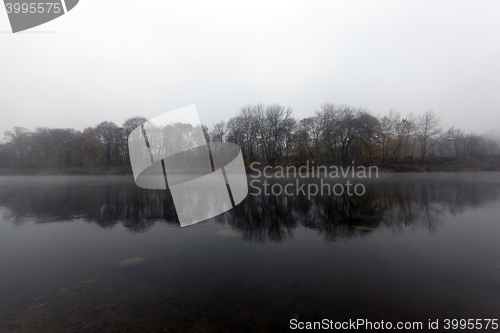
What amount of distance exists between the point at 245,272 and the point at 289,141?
41702 mm

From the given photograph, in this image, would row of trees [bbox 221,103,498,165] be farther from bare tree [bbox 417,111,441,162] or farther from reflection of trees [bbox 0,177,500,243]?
reflection of trees [bbox 0,177,500,243]

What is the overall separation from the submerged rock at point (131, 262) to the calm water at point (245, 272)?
0.14 metres

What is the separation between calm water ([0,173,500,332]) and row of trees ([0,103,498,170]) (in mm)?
34258

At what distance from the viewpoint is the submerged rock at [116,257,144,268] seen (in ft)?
17.1

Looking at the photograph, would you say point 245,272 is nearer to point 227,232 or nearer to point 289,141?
point 227,232

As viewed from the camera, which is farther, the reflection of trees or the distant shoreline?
the distant shoreline

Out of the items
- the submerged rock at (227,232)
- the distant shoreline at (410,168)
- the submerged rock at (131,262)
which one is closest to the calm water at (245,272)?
the submerged rock at (227,232)

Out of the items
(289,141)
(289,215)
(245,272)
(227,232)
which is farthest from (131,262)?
(289,141)

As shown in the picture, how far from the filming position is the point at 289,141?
44875 mm

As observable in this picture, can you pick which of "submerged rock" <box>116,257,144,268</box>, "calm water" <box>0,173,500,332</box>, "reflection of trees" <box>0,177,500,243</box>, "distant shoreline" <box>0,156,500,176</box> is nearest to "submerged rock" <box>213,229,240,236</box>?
"calm water" <box>0,173,500,332</box>

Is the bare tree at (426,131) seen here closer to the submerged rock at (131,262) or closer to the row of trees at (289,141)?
the row of trees at (289,141)

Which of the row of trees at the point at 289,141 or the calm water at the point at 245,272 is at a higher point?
the row of trees at the point at 289,141

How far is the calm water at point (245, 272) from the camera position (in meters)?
3.37

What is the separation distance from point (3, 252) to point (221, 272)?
6.28 metres
